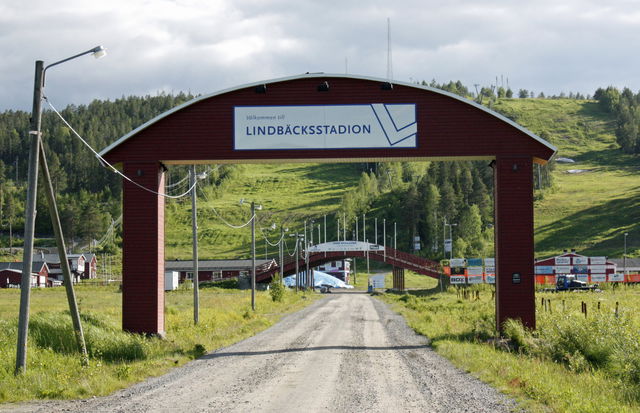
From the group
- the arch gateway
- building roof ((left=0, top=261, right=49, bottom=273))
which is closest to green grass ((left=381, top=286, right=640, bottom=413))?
the arch gateway

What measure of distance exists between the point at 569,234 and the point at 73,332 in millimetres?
120902

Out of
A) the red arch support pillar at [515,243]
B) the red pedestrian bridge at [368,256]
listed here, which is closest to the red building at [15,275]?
the red pedestrian bridge at [368,256]

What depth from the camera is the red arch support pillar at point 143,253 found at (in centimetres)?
2506

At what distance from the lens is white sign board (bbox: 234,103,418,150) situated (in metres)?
25.5

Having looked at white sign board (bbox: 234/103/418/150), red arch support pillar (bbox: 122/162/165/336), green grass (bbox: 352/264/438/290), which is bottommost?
green grass (bbox: 352/264/438/290)

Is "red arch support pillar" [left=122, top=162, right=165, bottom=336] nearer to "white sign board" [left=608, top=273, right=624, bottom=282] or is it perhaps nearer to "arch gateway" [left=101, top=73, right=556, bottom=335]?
"arch gateway" [left=101, top=73, right=556, bottom=335]

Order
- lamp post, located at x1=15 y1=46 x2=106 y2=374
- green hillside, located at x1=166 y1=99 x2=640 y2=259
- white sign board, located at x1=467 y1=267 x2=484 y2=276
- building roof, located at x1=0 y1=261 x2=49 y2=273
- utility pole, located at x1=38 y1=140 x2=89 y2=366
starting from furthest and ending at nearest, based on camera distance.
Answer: green hillside, located at x1=166 y1=99 x2=640 y2=259, building roof, located at x1=0 y1=261 x2=49 y2=273, white sign board, located at x1=467 y1=267 x2=484 y2=276, utility pole, located at x1=38 y1=140 x2=89 y2=366, lamp post, located at x1=15 y1=46 x2=106 y2=374

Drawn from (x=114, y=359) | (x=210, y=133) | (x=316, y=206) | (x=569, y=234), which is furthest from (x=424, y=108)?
(x=316, y=206)

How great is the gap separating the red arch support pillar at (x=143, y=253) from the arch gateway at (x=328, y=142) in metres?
0.03

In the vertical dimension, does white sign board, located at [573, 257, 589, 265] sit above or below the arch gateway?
below

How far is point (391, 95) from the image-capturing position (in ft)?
84.5

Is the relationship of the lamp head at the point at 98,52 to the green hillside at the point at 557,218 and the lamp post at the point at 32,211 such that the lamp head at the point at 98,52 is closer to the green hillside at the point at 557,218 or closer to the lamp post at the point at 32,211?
the lamp post at the point at 32,211

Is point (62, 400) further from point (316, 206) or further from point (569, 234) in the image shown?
point (316, 206)

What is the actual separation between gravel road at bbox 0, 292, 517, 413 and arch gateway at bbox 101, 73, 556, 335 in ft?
14.1
